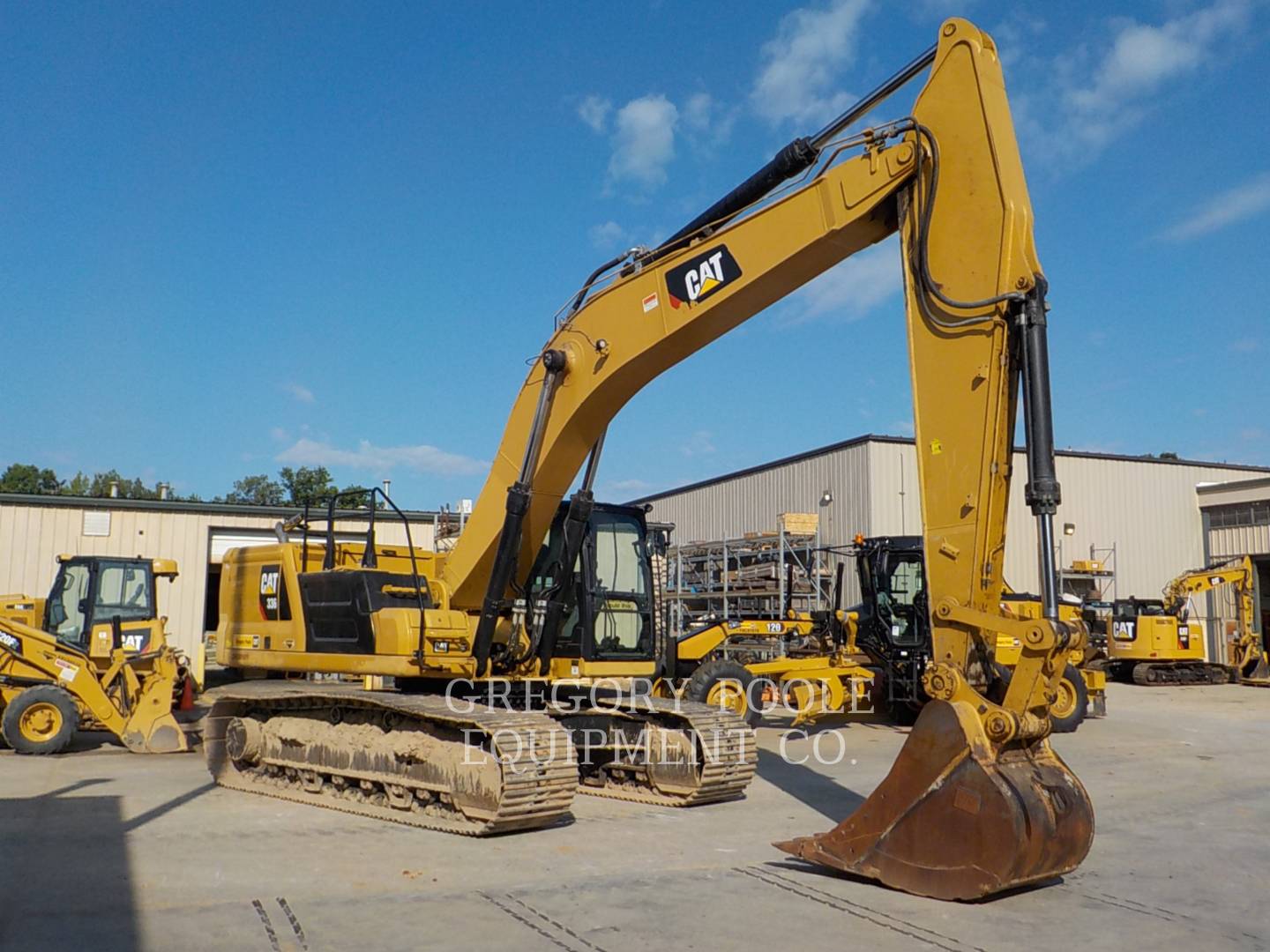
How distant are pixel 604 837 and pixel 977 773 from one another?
10.6 feet

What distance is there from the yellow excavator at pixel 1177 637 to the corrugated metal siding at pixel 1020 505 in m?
3.02

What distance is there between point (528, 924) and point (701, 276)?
15.6 ft

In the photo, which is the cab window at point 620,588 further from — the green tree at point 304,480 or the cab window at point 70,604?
the green tree at point 304,480

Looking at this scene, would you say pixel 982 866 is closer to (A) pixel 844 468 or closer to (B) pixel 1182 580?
(A) pixel 844 468

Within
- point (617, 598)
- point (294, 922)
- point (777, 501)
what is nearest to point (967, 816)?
Answer: point (294, 922)

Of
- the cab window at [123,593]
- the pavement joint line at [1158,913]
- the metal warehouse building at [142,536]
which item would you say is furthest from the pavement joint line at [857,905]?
the metal warehouse building at [142,536]

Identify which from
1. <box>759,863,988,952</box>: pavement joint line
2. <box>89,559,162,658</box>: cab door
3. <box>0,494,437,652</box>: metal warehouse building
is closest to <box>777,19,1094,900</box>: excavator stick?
<box>759,863,988,952</box>: pavement joint line

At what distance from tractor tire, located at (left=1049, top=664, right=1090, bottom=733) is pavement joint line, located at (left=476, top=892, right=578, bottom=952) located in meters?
11.3

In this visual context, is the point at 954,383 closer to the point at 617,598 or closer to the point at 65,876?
the point at 617,598

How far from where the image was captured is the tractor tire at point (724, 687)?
14.8m

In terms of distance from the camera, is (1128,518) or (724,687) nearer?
(724,687)

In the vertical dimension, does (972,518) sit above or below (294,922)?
above

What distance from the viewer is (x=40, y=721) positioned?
42.7 ft

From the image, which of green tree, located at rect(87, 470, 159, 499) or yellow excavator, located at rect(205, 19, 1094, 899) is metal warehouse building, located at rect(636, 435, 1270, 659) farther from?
green tree, located at rect(87, 470, 159, 499)
